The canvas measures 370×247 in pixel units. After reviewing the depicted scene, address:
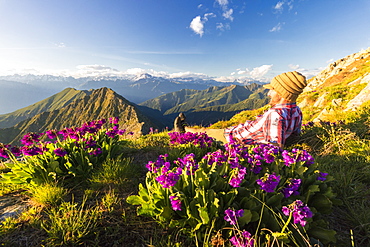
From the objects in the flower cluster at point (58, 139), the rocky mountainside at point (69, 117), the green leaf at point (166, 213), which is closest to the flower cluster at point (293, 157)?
the green leaf at point (166, 213)

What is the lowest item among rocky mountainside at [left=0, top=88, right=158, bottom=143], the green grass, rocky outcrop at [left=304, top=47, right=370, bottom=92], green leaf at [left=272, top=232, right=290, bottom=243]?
rocky mountainside at [left=0, top=88, right=158, bottom=143]

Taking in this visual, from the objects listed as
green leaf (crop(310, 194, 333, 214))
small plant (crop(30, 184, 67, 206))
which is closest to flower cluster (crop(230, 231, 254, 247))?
green leaf (crop(310, 194, 333, 214))

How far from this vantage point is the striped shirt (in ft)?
13.8

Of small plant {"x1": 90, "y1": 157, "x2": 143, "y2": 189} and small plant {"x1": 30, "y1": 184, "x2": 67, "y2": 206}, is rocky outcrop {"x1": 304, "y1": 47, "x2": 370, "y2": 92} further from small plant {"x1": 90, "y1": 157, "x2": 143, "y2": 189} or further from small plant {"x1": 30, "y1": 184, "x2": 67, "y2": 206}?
small plant {"x1": 30, "y1": 184, "x2": 67, "y2": 206}

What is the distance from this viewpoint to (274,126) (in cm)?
424

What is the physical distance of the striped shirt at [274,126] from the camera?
4.20 m

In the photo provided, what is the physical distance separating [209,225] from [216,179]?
2.23 ft

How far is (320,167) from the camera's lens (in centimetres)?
434

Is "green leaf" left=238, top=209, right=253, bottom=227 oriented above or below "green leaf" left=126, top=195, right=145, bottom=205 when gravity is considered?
above

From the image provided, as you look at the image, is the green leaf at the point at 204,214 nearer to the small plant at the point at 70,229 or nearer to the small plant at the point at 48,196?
the small plant at the point at 70,229

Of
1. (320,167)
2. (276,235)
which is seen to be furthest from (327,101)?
(276,235)

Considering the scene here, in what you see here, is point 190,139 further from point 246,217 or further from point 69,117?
point 69,117

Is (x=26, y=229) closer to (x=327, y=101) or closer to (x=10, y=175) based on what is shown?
(x=10, y=175)

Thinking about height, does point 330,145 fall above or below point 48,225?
above
